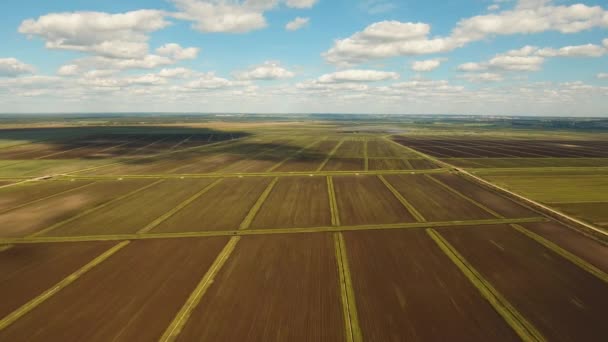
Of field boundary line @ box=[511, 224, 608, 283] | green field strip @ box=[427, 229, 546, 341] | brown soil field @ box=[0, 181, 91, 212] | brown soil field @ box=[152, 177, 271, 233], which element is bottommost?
green field strip @ box=[427, 229, 546, 341]

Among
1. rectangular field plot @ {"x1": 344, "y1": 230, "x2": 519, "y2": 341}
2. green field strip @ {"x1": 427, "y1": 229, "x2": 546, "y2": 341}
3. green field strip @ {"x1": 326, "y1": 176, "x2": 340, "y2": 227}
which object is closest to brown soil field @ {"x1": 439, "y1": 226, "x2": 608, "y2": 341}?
green field strip @ {"x1": 427, "y1": 229, "x2": 546, "y2": 341}

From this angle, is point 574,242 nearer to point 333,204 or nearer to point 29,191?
point 333,204

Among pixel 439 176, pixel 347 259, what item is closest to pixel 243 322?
pixel 347 259

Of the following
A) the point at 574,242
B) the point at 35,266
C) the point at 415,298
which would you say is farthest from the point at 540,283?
the point at 35,266

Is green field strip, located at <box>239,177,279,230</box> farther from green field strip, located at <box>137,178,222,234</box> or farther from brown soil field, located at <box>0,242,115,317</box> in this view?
brown soil field, located at <box>0,242,115,317</box>

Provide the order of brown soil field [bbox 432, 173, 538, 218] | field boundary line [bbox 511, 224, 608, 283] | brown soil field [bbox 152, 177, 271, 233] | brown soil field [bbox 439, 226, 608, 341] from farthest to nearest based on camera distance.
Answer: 1. brown soil field [bbox 432, 173, 538, 218]
2. brown soil field [bbox 152, 177, 271, 233]
3. field boundary line [bbox 511, 224, 608, 283]
4. brown soil field [bbox 439, 226, 608, 341]

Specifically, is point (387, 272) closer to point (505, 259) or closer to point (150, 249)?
point (505, 259)
